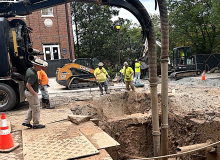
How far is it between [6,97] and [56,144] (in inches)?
145

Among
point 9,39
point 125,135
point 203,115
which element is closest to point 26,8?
point 9,39

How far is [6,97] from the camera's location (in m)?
6.12

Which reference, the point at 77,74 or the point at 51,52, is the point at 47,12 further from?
the point at 77,74

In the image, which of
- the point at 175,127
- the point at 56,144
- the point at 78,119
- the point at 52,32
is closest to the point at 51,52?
the point at 52,32

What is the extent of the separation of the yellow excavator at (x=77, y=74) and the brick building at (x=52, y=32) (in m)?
5.31

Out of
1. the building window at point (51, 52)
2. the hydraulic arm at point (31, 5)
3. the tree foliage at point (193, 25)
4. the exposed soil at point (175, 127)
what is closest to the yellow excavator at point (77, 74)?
the exposed soil at point (175, 127)

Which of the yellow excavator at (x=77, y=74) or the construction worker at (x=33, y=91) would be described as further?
the yellow excavator at (x=77, y=74)

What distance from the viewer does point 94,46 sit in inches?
788

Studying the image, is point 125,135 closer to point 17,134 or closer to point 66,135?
point 66,135

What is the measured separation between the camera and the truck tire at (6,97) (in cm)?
604

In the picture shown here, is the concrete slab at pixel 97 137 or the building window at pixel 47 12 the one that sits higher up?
the building window at pixel 47 12

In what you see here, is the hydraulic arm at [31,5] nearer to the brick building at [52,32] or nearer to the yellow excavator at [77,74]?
the yellow excavator at [77,74]

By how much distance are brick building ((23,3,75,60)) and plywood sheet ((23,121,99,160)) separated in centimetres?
1327

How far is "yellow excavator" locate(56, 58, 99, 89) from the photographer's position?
36.7 ft
